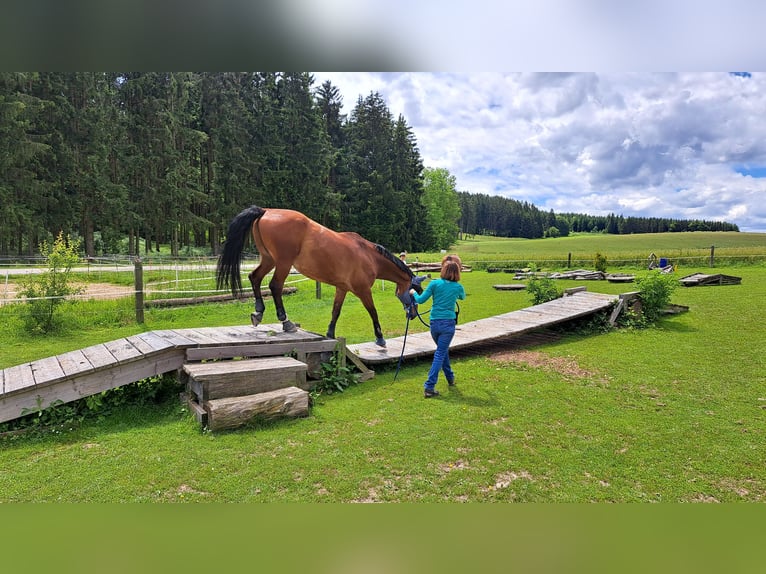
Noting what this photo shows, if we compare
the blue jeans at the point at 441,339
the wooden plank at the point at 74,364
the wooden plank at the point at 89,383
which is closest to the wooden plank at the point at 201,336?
the wooden plank at the point at 89,383

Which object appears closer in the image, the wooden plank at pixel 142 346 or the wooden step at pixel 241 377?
the wooden step at pixel 241 377

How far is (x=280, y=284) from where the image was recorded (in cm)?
533

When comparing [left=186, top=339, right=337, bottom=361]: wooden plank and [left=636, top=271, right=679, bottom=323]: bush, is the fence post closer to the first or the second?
[left=186, top=339, right=337, bottom=361]: wooden plank

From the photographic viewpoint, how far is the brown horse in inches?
202

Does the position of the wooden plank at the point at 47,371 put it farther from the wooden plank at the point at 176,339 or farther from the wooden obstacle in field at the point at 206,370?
the wooden plank at the point at 176,339

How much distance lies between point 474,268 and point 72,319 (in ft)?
55.0

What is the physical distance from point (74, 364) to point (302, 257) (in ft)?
8.40

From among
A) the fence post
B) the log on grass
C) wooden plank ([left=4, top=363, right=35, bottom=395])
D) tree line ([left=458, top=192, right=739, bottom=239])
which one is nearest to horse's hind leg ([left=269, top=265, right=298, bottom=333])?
the log on grass

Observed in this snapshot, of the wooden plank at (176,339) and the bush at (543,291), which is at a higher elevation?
the bush at (543,291)

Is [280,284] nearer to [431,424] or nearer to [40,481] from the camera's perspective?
[431,424]

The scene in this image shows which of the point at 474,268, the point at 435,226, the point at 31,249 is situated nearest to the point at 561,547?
the point at 474,268

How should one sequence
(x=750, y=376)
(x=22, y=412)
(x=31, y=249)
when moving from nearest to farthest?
(x=22, y=412) < (x=750, y=376) < (x=31, y=249)

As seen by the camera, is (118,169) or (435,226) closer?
(118,169)

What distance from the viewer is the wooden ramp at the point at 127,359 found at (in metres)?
3.61
